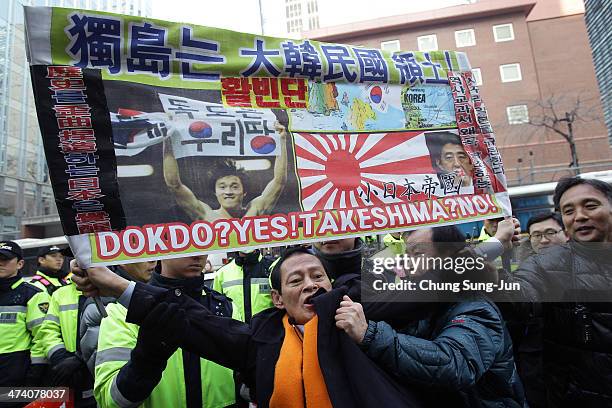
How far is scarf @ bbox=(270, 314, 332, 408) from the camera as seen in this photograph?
1.50 meters

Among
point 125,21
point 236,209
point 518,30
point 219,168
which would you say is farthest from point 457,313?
point 518,30

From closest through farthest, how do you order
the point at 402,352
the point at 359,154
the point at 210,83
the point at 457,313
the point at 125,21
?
the point at 402,352 < the point at 457,313 < the point at 125,21 < the point at 210,83 < the point at 359,154

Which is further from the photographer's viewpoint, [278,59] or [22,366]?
[22,366]

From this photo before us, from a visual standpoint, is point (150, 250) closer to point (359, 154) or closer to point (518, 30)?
point (359, 154)

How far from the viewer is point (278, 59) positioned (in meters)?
2.11

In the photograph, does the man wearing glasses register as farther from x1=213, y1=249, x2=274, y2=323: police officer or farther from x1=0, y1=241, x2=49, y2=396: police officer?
x1=0, y1=241, x2=49, y2=396: police officer

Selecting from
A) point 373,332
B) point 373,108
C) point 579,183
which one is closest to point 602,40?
point 579,183

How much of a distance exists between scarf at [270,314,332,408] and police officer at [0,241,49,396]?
297 cm

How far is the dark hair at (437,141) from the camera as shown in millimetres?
2311

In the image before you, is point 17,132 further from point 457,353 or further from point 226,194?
point 457,353

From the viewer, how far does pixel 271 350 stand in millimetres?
1689

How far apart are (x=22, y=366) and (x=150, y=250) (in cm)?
290

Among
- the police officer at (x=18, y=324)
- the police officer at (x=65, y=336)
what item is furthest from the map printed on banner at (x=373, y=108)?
the police officer at (x=18, y=324)

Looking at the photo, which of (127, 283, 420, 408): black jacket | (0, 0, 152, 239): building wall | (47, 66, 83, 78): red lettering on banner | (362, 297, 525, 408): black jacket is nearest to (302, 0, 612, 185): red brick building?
(0, 0, 152, 239): building wall
